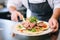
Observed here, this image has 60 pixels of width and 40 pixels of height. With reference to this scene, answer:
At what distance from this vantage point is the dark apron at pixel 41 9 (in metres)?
1.17

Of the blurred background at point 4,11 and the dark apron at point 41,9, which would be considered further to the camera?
the blurred background at point 4,11

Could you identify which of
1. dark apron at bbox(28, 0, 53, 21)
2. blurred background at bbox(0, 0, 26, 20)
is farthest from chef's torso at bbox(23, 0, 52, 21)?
blurred background at bbox(0, 0, 26, 20)

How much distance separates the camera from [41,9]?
1190mm

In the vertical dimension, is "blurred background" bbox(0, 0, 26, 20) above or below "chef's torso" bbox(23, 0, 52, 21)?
below

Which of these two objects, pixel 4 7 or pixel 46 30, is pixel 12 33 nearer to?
pixel 46 30

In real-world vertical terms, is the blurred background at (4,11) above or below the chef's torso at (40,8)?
below

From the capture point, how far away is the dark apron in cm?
117

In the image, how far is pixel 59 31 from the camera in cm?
96

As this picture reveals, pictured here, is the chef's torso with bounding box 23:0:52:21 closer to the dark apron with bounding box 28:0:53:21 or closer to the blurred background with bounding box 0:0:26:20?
the dark apron with bounding box 28:0:53:21

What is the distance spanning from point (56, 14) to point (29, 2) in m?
0.27

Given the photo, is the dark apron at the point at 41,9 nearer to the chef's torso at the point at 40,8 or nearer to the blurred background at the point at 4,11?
the chef's torso at the point at 40,8

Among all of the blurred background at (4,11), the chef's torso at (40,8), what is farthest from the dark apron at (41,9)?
the blurred background at (4,11)

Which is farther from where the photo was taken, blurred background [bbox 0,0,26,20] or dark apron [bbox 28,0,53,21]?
blurred background [bbox 0,0,26,20]

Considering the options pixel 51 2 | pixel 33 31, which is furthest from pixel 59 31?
pixel 51 2
